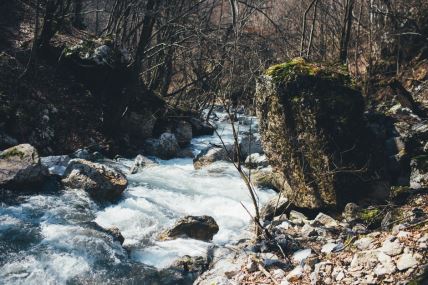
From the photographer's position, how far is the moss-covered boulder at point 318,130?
695 centimetres

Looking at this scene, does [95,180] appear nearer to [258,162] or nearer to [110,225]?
[110,225]

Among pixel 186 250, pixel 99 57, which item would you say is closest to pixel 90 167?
pixel 186 250

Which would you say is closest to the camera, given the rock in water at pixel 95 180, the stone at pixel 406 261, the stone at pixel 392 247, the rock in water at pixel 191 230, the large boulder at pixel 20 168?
the stone at pixel 406 261

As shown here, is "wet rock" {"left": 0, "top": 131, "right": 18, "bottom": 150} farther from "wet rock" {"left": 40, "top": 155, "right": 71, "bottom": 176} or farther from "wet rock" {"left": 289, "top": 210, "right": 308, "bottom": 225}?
"wet rock" {"left": 289, "top": 210, "right": 308, "bottom": 225}

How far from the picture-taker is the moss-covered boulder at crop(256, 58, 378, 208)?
6945 mm

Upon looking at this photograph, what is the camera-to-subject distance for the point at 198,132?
50.2ft

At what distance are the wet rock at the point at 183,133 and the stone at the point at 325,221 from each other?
7.26 m

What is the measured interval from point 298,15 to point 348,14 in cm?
953

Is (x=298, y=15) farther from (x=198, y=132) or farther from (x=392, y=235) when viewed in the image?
(x=392, y=235)

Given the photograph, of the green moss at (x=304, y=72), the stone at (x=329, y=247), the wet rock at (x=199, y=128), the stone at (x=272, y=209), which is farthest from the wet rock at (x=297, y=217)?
the wet rock at (x=199, y=128)

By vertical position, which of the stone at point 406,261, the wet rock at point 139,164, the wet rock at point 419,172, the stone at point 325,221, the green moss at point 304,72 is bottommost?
the wet rock at point 139,164

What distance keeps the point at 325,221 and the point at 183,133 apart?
7.86 meters

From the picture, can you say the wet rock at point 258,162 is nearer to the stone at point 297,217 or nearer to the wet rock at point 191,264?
the stone at point 297,217

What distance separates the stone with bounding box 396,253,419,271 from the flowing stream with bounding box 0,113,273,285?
2591 millimetres
